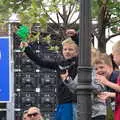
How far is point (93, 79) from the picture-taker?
6.55 m

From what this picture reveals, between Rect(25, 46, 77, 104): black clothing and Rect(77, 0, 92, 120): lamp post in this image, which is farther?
Rect(25, 46, 77, 104): black clothing

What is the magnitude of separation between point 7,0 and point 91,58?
5.24 metres

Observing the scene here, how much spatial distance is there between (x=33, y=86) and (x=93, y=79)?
46.9ft

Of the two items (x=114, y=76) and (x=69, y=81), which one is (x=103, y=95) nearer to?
(x=114, y=76)

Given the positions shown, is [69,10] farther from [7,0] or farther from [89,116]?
[89,116]

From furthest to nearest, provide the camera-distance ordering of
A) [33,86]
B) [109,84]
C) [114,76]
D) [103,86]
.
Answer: [33,86] < [114,76] < [103,86] < [109,84]

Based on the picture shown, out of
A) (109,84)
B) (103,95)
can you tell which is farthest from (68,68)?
(109,84)

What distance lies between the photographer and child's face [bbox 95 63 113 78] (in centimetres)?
684

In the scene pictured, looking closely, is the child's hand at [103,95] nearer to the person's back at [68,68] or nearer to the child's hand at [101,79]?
the child's hand at [101,79]

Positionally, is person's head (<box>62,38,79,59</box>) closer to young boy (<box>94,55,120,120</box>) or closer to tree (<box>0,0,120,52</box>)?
young boy (<box>94,55,120,120</box>)

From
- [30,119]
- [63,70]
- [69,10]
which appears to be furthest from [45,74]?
[63,70]

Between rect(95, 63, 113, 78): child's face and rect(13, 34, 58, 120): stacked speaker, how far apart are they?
1362 cm

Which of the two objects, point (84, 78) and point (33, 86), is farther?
point (33, 86)

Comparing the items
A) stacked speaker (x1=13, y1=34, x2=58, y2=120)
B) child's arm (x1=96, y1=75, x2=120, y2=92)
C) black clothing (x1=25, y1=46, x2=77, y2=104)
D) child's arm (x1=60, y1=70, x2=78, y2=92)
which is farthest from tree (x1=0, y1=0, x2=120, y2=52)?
stacked speaker (x1=13, y1=34, x2=58, y2=120)
